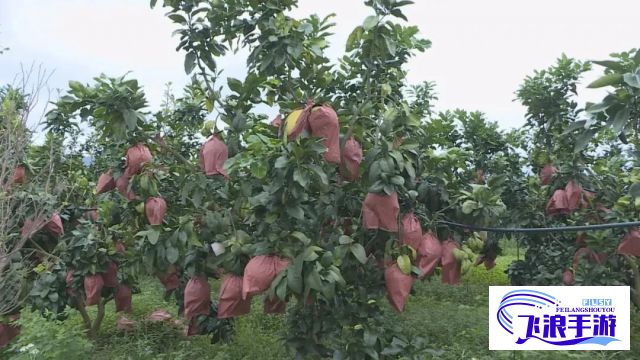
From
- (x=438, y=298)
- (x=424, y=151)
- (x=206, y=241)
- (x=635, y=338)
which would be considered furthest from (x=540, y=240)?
(x=206, y=241)

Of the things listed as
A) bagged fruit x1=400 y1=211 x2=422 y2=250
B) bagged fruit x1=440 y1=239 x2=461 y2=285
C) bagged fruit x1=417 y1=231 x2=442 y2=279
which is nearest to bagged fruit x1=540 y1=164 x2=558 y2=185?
bagged fruit x1=440 y1=239 x2=461 y2=285

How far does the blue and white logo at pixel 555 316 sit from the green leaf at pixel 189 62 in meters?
1.78

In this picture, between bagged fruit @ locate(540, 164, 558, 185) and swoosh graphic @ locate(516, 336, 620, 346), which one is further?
bagged fruit @ locate(540, 164, 558, 185)

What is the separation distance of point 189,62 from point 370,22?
2.83 ft

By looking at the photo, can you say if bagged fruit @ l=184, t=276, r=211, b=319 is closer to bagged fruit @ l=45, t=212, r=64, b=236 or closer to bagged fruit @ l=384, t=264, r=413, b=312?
bagged fruit @ l=384, t=264, r=413, b=312

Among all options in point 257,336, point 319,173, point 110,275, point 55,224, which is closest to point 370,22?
point 319,173

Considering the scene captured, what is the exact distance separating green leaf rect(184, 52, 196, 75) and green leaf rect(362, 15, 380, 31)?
2.71ft

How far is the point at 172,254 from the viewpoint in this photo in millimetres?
2301

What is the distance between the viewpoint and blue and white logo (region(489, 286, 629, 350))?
2531 mm

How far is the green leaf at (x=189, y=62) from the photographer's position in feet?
7.61

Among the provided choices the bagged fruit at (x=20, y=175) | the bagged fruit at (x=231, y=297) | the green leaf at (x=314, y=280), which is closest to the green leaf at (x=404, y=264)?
Answer: the green leaf at (x=314, y=280)

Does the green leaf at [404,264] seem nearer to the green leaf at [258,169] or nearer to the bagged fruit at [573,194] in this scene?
the green leaf at [258,169]

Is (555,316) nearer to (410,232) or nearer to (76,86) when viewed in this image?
(410,232)

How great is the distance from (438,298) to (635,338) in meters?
2.47
